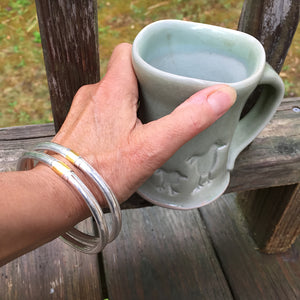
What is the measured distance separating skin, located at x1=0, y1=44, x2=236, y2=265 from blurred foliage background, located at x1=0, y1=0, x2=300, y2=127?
148cm

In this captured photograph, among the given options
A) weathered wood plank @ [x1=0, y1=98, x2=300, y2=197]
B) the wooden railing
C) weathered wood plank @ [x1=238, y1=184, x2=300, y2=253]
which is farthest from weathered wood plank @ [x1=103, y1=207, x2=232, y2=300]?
weathered wood plank @ [x1=0, y1=98, x2=300, y2=197]

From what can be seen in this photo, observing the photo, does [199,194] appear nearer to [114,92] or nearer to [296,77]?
[114,92]

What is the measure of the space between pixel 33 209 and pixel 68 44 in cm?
30

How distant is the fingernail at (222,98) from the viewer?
555mm

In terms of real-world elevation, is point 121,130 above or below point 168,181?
above

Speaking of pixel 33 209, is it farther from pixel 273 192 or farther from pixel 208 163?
pixel 273 192

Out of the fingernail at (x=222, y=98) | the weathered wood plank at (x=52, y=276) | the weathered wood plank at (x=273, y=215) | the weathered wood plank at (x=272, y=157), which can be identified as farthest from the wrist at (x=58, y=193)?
the weathered wood plank at (x=273, y=215)

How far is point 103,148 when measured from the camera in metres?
0.66

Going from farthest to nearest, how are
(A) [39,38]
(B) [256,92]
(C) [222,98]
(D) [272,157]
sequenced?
(A) [39,38]
(D) [272,157]
(B) [256,92]
(C) [222,98]

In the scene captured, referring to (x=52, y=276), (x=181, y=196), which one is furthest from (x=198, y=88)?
(x=52, y=276)

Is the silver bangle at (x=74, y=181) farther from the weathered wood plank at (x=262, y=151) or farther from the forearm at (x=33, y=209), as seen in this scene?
the weathered wood plank at (x=262, y=151)

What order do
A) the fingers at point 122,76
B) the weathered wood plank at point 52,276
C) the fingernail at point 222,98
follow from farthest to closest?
the weathered wood plank at point 52,276, the fingers at point 122,76, the fingernail at point 222,98

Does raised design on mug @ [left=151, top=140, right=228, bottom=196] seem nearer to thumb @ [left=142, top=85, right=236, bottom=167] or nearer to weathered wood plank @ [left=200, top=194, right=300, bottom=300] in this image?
thumb @ [left=142, top=85, right=236, bottom=167]

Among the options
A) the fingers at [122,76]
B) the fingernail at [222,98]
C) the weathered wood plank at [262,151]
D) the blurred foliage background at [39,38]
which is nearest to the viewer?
the fingernail at [222,98]
